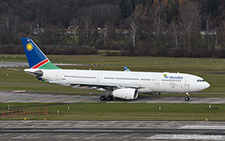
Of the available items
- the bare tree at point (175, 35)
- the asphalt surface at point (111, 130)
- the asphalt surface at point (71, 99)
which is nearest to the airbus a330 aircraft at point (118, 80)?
the asphalt surface at point (71, 99)

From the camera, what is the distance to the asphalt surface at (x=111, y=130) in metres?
33.5

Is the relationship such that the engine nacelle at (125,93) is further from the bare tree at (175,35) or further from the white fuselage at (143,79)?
the bare tree at (175,35)

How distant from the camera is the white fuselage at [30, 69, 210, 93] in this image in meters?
54.1

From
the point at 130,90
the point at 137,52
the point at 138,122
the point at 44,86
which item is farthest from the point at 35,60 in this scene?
the point at 137,52

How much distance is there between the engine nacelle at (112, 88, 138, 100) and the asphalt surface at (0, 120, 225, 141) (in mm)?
14523

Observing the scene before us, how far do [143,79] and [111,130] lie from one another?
20.9m

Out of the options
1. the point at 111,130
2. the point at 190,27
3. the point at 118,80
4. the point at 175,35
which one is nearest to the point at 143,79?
the point at 118,80

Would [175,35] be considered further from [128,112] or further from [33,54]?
[128,112]

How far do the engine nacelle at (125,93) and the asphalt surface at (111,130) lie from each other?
1452 cm

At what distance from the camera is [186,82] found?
2125 inches

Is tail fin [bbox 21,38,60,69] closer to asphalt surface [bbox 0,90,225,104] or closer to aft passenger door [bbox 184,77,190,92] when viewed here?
asphalt surface [bbox 0,90,225,104]

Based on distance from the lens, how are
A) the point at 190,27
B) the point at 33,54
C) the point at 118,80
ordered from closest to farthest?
the point at 118,80 < the point at 33,54 < the point at 190,27

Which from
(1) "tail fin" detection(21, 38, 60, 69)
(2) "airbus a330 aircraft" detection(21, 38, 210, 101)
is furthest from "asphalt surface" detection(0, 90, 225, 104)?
(1) "tail fin" detection(21, 38, 60, 69)

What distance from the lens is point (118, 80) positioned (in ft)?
189
